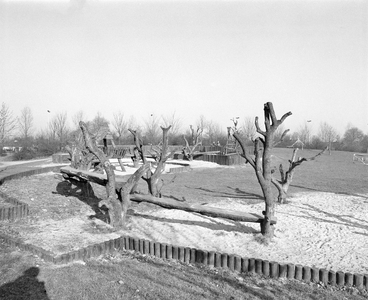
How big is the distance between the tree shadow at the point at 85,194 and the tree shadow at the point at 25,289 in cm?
292

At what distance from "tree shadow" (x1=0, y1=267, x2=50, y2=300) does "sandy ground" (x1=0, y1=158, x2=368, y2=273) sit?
1.05 m

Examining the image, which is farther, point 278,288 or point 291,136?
point 291,136

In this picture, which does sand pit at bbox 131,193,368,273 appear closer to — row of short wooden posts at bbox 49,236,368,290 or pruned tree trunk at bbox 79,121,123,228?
pruned tree trunk at bbox 79,121,123,228

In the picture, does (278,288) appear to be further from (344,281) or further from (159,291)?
(159,291)

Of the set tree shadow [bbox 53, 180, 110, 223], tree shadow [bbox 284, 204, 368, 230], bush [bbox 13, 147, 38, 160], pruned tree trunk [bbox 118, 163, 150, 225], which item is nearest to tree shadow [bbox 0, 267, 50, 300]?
pruned tree trunk [bbox 118, 163, 150, 225]

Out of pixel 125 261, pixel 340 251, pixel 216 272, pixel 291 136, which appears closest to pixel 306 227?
pixel 340 251

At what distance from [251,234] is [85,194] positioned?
513 centimetres

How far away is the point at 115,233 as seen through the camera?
5.74 m

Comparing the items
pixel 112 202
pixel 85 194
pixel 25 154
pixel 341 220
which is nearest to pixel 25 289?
pixel 112 202

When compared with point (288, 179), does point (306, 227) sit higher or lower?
lower

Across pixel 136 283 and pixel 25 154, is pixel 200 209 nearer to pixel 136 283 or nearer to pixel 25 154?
pixel 136 283

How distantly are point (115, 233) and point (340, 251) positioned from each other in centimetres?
370

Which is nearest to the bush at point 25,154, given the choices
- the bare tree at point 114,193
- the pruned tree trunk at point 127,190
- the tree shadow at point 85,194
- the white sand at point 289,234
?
the tree shadow at point 85,194

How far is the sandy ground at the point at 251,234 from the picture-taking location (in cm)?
479
